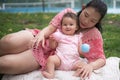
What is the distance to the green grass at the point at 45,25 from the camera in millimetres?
4350

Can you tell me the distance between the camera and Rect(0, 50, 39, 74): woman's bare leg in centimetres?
233

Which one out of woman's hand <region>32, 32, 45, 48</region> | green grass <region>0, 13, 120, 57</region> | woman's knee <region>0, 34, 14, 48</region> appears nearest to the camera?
woman's knee <region>0, 34, 14, 48</region>

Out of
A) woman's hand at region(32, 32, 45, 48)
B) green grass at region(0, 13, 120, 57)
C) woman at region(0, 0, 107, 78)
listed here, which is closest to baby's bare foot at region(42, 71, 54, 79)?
woman at region(0, 0, 107, 78)

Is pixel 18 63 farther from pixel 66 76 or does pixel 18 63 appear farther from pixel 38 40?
pixel 66 76

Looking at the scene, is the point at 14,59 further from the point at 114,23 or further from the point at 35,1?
the point at 35,1

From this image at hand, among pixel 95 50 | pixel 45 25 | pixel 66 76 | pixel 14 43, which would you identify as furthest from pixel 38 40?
pixel 45 25

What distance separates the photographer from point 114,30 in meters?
5.64

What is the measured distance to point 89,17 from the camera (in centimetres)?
242

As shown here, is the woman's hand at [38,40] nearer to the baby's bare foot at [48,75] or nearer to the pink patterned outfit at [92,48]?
the pink patterned outfit at [92,48]

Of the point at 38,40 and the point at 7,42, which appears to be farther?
the point at 38,40

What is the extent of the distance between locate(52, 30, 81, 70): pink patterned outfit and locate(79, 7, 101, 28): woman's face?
0.50 ft

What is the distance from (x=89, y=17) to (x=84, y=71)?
42 cm

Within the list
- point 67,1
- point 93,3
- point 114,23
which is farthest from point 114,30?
point 67,1

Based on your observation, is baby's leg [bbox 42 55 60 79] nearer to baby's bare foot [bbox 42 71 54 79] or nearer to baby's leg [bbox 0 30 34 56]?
baby's bare foot [bbox 42 71 54 79]
